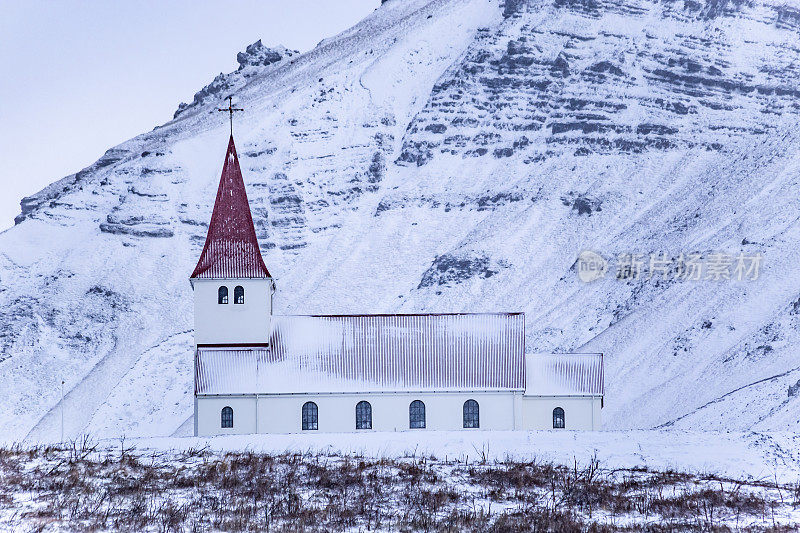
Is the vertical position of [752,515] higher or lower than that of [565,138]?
lower

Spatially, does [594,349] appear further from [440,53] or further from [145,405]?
[440,53]

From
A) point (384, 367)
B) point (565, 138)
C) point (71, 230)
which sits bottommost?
point (384, 367)

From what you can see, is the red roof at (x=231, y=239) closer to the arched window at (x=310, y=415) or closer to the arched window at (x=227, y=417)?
the arched window at (x=227, y=417)

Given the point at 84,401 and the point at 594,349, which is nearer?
the point at 594,349

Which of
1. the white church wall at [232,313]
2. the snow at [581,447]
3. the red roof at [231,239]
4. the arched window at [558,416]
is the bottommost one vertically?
A: the snow at [581,447]

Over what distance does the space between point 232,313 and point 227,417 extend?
16.9ft

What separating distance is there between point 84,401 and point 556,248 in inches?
1971

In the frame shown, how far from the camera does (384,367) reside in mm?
53375

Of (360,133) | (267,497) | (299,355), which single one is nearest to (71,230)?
(360,133)

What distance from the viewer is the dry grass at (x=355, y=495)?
22297mm

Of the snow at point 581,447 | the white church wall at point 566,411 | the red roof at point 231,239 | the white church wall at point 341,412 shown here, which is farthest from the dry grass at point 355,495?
the red roof at point 231,239

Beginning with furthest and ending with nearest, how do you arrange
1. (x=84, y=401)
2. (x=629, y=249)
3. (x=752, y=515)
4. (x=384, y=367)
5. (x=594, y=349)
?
1. (x=629, y=249)
2. (x=84, y=401)
3. (x=594, y=349)
4. (x=384, y=367)
5. (x=752, y=515)

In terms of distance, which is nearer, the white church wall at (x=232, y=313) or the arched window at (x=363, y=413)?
the arched window at (x=363, y=413)

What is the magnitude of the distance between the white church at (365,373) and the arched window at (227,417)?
4 centimetres
